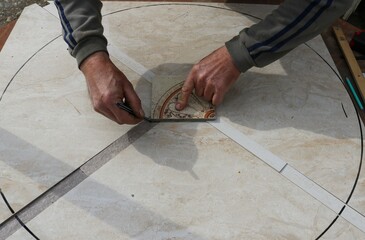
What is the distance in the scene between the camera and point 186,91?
1237 millimetres

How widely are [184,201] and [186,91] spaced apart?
394 millimetres

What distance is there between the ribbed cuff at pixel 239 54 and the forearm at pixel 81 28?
1.51 ft

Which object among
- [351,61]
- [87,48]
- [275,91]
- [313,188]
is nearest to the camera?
[313,188]

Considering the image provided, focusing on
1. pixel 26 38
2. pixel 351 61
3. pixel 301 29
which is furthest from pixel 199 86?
pixel 26 38

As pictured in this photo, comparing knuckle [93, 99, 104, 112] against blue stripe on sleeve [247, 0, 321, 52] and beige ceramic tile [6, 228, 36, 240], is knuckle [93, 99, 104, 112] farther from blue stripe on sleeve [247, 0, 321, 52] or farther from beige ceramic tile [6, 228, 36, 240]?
blue stripe on sleeve [247, 0, 321, 52]

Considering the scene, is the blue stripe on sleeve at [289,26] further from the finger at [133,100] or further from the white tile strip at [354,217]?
the white tile strip at [354,217]

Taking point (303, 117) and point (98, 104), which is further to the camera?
point (303, 117)

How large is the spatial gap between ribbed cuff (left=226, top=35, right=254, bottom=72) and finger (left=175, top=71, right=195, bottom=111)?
162mm

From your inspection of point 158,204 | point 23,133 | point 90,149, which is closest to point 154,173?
point 158,204

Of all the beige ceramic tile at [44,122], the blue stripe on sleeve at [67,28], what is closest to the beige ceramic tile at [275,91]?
the beige ceramic tile at [44,122]

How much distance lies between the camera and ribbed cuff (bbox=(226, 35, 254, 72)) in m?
1.21

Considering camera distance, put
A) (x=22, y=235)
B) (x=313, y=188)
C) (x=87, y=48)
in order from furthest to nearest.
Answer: (x=87, y=48) < (x=313, y=188) < (x=22, y=235)

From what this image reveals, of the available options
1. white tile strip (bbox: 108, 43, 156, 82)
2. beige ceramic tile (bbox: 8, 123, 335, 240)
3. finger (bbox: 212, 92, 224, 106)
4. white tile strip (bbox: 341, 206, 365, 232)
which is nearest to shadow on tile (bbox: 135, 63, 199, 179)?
beige ceramic tile (bbox: 8, 123, 335, 240)

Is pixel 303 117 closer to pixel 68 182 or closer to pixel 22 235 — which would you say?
pixel 68 182
